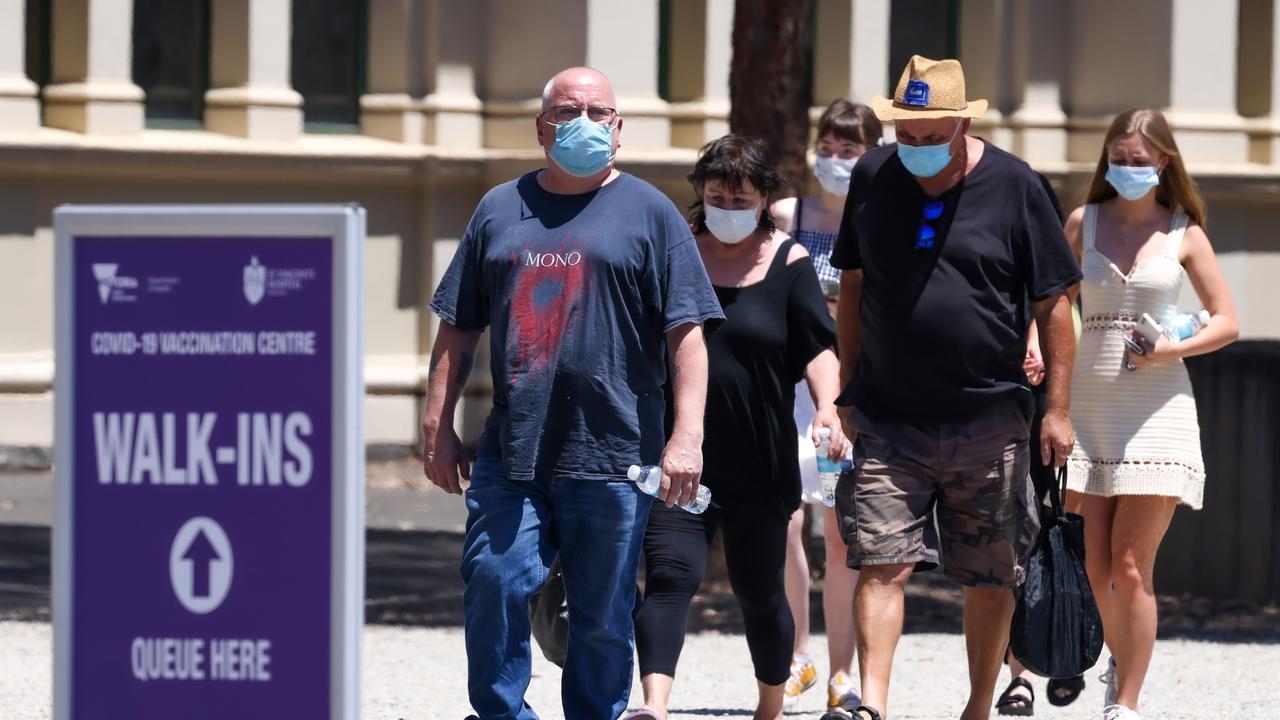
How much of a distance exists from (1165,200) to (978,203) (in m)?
1.30

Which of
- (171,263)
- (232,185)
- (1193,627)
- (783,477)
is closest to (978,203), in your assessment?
(783,477)

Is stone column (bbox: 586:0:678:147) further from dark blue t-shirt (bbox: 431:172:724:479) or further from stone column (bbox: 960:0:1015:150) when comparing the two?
dark blue t-shirt (bbox: 431:172:724:479)

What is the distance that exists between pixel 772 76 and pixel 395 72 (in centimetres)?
692

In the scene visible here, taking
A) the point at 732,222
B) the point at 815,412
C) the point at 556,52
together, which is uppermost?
the point at 556,52

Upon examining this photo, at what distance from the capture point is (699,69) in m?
17.8

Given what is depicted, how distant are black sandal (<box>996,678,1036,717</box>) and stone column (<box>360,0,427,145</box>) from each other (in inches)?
405

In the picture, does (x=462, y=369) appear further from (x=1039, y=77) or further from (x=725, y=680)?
(x=1039, y=77)

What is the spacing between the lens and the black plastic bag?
635 cm

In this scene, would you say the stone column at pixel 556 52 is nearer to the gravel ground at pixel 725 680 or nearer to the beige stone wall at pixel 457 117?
the beige stone wall at pixel 457 117

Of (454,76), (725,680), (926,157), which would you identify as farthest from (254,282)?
(454,76)

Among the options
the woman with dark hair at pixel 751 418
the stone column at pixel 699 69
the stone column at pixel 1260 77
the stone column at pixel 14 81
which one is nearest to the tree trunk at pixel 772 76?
the woman with dark hair at pixel 751 418

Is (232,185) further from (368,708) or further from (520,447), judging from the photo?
(520,447)

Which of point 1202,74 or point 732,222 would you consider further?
point 1202,74

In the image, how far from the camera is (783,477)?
661 cm
